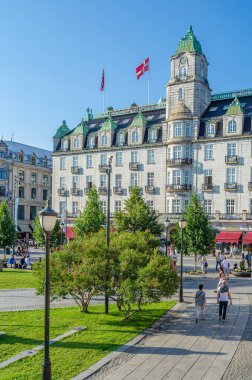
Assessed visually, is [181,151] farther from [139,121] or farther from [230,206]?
[230,206]

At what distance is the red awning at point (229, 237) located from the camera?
154 ft

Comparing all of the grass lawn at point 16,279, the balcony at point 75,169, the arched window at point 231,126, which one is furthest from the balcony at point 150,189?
the grass lawn at point 16,279

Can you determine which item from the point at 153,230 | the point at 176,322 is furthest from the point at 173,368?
the point at 153,230

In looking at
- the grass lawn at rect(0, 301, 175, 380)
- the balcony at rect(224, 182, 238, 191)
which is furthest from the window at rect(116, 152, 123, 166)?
the grass lawn at rect(0, 301, 175, 380)

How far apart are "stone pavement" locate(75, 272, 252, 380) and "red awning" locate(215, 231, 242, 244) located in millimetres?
29468

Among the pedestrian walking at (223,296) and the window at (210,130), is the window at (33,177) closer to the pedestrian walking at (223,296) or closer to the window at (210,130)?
the window at (210,130)

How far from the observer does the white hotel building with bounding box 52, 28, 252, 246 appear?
4875 cm

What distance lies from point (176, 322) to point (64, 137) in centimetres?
4936

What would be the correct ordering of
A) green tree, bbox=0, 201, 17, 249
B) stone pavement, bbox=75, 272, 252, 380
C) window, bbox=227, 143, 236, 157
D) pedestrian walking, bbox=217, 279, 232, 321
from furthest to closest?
1. window, bbox=227, 143, 236, 157
2. green tree, bbox=0, 201, 17, 249
3. pedestrian walking, bbox=217, 279, 232, 321
4. stone pavement, bbox=75, 272, 252, 380

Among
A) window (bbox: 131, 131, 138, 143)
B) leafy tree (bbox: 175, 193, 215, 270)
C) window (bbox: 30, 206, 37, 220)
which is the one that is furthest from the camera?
window (bbox: 30, 206, 37, 220)

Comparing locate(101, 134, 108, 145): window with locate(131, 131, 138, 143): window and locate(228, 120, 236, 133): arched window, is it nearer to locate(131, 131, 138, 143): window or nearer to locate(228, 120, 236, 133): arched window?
locate(131, 131, 138, 143): window

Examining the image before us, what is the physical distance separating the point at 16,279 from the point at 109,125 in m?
34.1

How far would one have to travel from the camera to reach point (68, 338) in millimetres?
13570

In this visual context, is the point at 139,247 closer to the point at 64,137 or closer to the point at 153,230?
the point at 153,230
